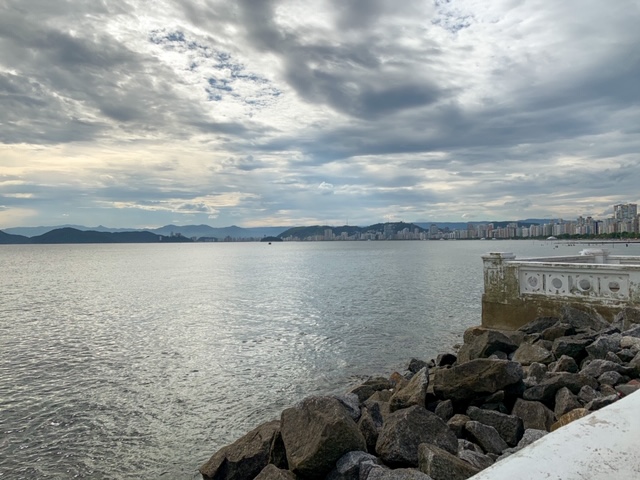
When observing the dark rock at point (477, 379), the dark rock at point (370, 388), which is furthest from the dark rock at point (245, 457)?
the dark rock at point (370, 388)

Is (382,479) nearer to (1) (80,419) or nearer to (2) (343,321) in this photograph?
(1) (80,419)

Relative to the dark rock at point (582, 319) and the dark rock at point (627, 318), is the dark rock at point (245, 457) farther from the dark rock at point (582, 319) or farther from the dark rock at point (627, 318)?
Result: the dark rock at point (627, 318)

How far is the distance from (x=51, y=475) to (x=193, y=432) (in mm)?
2813

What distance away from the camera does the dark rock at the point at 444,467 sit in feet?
15.5

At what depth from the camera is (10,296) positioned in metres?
39.5

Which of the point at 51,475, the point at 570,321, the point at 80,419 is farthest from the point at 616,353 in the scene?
the point at 80,419

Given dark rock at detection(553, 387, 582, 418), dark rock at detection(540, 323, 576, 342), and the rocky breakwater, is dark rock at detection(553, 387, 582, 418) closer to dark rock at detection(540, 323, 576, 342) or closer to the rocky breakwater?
the rocky breakwater

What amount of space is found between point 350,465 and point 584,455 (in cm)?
343

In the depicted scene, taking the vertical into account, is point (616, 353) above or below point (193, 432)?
above

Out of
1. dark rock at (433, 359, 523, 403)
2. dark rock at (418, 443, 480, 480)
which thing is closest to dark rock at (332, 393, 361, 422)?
dark rock at (433, 359, 523, 403)

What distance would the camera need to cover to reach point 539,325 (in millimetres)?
13289

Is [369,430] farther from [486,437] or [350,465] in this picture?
[486,437]

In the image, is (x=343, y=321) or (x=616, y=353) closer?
(x=616, y=353)

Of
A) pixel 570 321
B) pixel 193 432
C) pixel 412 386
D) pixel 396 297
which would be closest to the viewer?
pixel 412 386
